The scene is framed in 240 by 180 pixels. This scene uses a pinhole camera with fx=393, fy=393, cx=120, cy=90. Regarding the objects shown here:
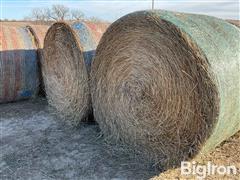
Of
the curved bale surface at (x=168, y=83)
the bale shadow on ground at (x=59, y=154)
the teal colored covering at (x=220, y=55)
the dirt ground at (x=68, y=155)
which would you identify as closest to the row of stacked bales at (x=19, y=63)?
the bale shadow on ground at (x=59, y=154)

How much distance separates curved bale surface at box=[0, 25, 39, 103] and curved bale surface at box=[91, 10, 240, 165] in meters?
1.92

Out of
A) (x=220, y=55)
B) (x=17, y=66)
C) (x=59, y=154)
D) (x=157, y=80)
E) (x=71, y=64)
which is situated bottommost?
(x=59, y=154)

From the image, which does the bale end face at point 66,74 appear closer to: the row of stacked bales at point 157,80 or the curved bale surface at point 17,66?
the row of stacked bales at point 157,80

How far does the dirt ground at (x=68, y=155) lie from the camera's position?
381 cm

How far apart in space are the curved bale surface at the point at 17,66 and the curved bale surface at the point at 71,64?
0.43 m

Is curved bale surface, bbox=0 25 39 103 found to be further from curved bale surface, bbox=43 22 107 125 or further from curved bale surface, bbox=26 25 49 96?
curved bale surface, bbox=43 22 107 125

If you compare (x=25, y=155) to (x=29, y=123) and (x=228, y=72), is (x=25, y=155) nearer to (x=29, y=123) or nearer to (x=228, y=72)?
(x=29, y=123)

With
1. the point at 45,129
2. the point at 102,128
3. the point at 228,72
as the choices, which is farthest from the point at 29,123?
the point at 228,72

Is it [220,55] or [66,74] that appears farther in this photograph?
[66,74]

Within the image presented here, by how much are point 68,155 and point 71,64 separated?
144 cm

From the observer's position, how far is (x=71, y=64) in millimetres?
5211

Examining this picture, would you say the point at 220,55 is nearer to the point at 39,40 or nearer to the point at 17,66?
the point at 17,66

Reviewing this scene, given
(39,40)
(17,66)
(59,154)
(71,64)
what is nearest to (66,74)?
(71,64)

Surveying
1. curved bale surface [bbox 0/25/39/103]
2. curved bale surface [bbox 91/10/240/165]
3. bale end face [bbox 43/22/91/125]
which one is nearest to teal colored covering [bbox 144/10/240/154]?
curved bale surface [bbox 91/10/240/165]
